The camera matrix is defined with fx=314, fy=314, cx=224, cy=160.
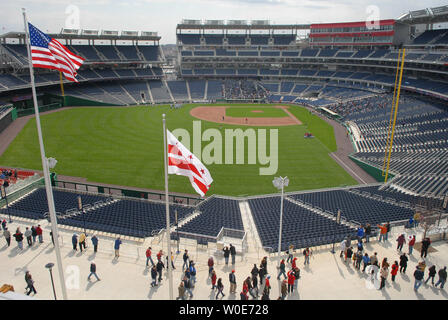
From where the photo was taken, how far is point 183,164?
11023 millimetres

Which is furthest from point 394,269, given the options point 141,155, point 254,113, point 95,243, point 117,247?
point 254,113

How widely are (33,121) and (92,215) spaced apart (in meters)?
36.7

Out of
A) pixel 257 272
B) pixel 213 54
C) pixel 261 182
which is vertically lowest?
pixel 261 182

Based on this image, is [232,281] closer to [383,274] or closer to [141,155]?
[383,274]

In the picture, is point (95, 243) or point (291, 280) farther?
point (95, 243)

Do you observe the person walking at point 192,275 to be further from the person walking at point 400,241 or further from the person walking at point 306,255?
the person walking at point 400,241

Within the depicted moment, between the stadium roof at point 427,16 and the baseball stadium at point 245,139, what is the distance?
0.33 m

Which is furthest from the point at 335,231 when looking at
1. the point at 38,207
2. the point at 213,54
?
the point at 213,54

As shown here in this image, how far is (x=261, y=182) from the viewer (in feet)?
91.4

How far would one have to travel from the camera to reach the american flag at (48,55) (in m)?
11.6

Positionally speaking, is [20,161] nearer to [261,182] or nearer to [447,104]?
[261,182]

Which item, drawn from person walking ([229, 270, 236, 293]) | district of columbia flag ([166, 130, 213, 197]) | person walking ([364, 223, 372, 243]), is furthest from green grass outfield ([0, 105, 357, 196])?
district of columbia flag ([166, 130, 213, 197])

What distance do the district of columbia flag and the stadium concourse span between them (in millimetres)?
4308

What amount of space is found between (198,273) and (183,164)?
16.9 feet
